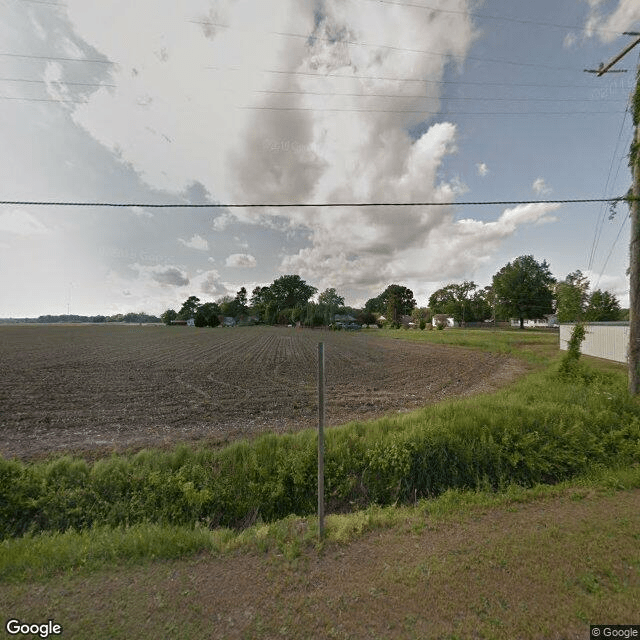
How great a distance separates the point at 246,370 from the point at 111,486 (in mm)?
13013

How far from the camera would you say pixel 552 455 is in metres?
5.36

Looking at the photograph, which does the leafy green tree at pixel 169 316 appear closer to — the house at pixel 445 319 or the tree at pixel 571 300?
the house at pixel 445 319

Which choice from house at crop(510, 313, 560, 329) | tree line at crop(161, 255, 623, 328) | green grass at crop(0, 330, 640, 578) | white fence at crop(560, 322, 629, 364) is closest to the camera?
green grass at crop(0, 330, 640, 578)

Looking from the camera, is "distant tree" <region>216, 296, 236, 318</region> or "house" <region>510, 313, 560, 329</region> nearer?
"house" <region>510, 313, 560, 329</region>

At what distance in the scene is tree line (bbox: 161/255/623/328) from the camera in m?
48.7

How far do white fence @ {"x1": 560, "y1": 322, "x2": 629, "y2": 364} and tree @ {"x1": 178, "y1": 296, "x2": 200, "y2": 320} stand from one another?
5307 inches

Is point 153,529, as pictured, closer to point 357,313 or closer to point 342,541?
point 342,541

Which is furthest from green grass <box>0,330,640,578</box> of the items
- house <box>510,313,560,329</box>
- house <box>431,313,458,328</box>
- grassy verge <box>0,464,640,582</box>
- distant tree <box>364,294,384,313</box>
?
distant tree <box>364,294,384,313</box>

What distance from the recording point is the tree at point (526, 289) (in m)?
71.2

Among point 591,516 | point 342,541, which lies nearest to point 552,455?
point 591,516

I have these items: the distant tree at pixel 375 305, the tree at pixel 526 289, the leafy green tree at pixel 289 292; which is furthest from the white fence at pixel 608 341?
the distant tree at pixel 375 305

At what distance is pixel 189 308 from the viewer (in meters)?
135

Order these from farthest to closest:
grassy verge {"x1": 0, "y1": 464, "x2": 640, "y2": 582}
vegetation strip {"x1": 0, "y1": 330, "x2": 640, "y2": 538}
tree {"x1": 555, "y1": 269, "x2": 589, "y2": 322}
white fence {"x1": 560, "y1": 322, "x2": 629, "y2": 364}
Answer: tree {"x1": 555, "y1": 269, "x2": 589, "y2": 322}, white fence {"x1": 560, "y1": 322, "x2": 629, "y2": 364}, vegetation strip {"x1": 0, "y1": 330, "x2": 640, "y2": 538}, grassy verge {"x1": 0, "y1": 464, "x2": 640, "y2": 582}

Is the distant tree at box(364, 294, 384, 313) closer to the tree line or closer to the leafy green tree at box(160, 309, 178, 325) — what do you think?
the tree line
